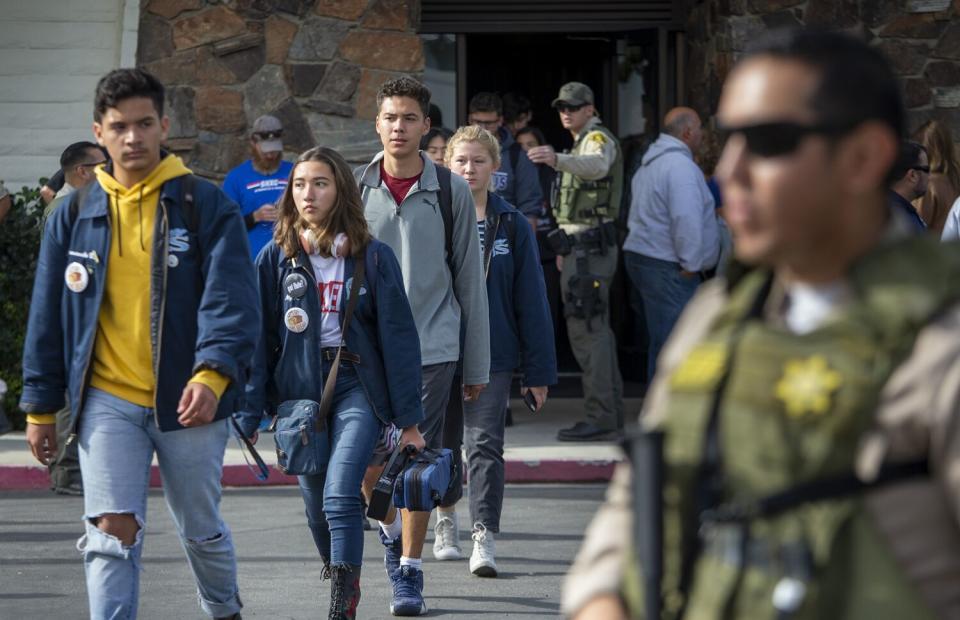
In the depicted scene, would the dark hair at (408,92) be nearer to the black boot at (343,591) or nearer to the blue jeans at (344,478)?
the blue jeans at (344,478)

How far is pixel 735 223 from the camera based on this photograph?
2.17m

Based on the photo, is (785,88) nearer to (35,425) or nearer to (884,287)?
(884,287)

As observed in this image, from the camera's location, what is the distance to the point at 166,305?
197 inches

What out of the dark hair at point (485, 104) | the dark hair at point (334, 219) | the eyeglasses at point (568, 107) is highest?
the dark hair at point (485, 104)

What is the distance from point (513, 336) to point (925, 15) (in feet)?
18.5

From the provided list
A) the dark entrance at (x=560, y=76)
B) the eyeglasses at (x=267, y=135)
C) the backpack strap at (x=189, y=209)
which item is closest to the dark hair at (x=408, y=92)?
the backpack strap at (x=189, y=209)

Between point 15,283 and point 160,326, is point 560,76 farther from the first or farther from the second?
point 160,326

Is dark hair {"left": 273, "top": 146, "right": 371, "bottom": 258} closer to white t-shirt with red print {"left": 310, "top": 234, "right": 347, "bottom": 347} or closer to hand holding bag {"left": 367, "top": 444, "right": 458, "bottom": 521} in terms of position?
white t-shirt with red print {"left": 310, "top": 234, "right": 347, "bottom": 347}

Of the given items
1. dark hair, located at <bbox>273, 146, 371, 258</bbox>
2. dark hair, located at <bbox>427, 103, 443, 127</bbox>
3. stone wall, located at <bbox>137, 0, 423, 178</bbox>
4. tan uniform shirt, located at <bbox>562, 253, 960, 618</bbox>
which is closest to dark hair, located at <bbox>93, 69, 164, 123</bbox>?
dark hair, located at <bbox>273, 146, 371, 258</bbox>

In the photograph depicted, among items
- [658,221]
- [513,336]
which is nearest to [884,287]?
[513,336]

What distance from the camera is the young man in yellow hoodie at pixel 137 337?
16.2 feet

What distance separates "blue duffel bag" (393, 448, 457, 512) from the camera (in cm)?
617

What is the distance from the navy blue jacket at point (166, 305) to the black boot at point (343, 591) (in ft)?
3.09

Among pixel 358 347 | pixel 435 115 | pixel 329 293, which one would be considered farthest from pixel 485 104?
pixel 358 347
